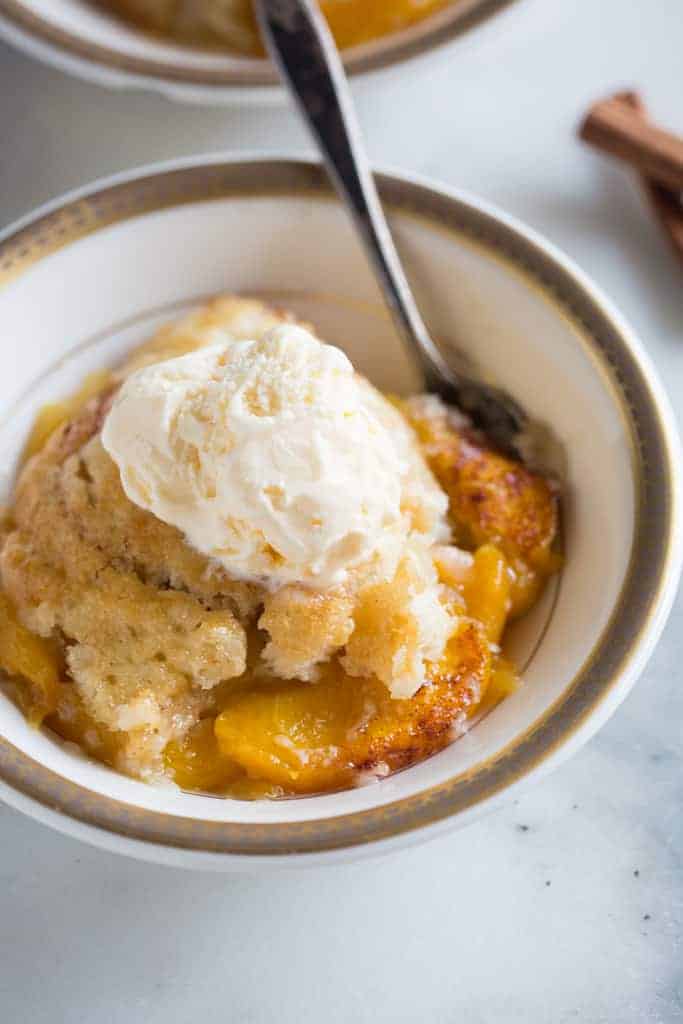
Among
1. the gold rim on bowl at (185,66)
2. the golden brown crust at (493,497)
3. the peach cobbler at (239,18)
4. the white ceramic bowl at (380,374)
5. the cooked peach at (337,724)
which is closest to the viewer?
the white ceramic bowl at (380,374)

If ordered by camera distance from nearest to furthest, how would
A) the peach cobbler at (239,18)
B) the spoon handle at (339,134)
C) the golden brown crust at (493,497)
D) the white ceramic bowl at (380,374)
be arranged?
the white ceramic bowl at (380,374) → the golden brown crust at (493,497) → the spoon handle at (339,134) → the peach cobbler at (239,18)

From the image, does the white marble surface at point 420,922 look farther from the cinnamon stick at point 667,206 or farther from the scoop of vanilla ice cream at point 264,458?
the cinnamon stick at point 667,206

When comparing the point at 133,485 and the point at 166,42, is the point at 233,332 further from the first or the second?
the point at 166,42

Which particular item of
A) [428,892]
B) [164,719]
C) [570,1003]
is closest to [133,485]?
[164,719]

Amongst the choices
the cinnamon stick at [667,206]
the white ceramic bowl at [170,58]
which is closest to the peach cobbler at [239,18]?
the white ceramic bowl at [170,58]

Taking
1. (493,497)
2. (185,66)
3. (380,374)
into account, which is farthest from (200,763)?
(185,66)

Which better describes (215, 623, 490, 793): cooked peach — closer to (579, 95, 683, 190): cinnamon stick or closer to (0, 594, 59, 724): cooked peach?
(0, 594, 59, 724): cooked peach

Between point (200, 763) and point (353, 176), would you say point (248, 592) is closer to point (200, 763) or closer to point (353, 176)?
point (200, 763)
